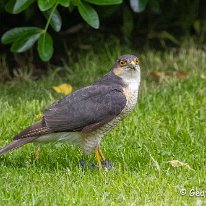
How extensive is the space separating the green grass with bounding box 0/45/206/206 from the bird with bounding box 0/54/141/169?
0.26m

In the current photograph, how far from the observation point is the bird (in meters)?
6.54

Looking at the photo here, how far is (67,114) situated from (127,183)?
98 cm

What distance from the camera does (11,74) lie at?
34.1 feet

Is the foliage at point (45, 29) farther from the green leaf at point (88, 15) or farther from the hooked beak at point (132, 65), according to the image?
the hooked beak at point (132, 65)

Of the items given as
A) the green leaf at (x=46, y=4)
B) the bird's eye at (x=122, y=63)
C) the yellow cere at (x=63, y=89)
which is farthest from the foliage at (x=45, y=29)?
the bird's eye at (x=122, y=63)

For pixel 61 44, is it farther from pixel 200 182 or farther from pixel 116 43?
pixel 200 182

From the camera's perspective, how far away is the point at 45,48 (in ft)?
28.0

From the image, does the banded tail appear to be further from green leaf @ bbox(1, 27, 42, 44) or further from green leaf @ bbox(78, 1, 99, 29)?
green leaf @ bbox(1, 27, 42, 44)

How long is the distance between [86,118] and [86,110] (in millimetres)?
98

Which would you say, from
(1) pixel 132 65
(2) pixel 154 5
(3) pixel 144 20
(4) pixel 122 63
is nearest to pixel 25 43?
(4) pixel 122 63

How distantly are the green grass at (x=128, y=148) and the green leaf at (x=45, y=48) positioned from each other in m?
0.57

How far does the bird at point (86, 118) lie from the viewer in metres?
6.54

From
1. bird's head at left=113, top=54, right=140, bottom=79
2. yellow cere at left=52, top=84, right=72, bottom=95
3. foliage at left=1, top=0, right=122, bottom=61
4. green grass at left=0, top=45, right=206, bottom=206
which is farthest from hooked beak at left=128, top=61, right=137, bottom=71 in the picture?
yellow cere at left=52, top=84, right=72, bottom=95

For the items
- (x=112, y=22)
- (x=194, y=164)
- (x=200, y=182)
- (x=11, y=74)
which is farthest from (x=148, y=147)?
(x=112, y=22)
